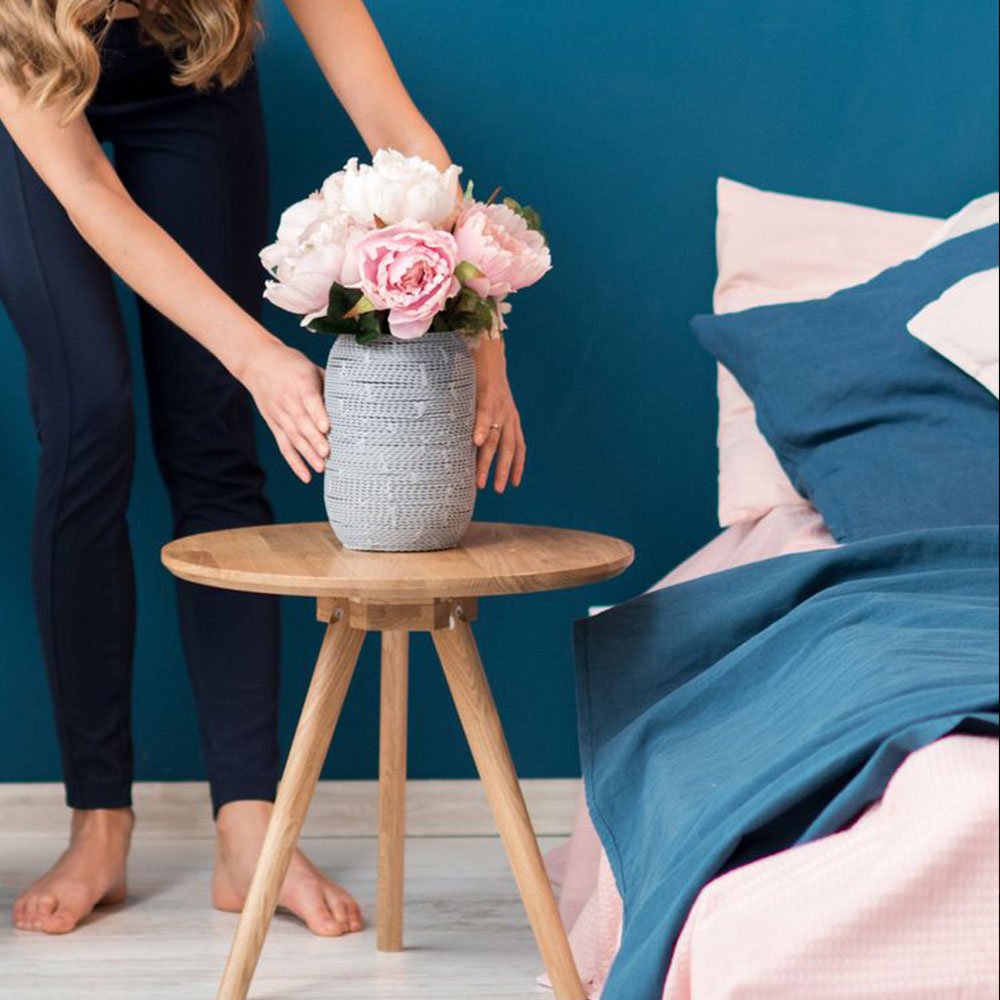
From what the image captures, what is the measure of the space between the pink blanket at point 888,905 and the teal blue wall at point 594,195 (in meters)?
1.17

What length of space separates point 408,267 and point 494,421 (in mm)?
236

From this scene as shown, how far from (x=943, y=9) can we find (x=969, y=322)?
89 centimetres

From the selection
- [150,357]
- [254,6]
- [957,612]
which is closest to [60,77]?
[254,6]

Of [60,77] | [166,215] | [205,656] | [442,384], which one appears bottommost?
[205,656]

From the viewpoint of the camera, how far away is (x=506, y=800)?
1396 mm

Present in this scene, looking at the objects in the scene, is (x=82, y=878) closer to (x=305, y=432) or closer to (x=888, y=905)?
(x=305, y=432)

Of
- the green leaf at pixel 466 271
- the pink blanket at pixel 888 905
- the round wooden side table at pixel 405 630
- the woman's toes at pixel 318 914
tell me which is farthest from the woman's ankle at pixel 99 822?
the pink blanket at pixel 888 905

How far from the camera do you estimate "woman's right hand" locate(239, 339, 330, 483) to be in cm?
140

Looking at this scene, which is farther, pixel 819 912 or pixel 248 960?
pixel 248 960

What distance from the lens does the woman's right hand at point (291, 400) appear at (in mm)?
1400

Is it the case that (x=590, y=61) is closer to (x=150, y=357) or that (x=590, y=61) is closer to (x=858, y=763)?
(x=150, y=357)

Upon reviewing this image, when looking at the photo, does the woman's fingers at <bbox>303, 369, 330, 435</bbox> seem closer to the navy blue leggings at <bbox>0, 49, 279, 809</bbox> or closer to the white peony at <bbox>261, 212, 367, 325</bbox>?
the white peony at <bbox>261, 212, 367, 325</bbox>

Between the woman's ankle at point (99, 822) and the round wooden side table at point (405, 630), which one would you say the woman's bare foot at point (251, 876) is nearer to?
the woman's ankle at point (99, 822)

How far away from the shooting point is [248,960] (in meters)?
1.41
